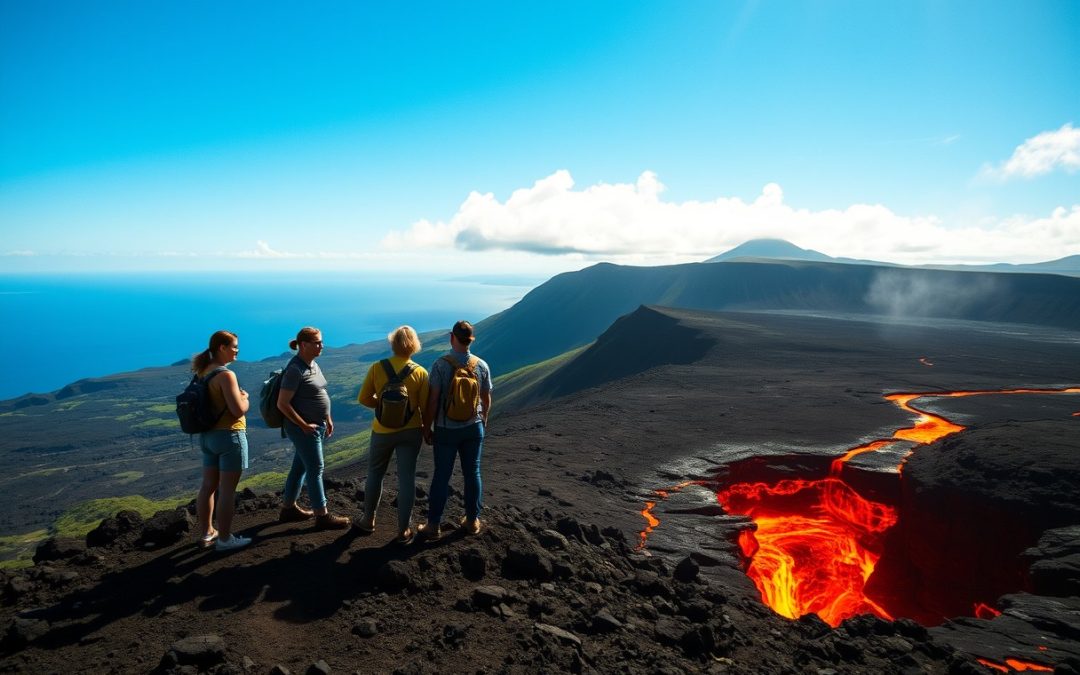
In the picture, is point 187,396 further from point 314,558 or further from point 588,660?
point 588,660

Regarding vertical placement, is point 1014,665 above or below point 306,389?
below

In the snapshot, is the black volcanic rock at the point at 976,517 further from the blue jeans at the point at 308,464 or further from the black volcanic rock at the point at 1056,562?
the blue jeans at the point at 308,464

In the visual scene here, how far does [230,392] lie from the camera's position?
522 cm

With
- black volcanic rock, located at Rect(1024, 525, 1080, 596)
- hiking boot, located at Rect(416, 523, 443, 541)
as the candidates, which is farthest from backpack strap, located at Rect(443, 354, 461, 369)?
black volcanic rock, located at Rect(1024, 525, 1080, 596)

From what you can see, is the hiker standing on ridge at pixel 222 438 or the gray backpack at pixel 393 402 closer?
the hiker standing on ridge at pixel 222 438

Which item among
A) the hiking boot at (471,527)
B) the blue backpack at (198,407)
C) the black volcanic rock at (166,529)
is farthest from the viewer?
the hiking boot at (471,527)

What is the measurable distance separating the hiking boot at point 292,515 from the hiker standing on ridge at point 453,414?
62.9 inches

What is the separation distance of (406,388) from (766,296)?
115798 mm

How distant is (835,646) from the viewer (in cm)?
617

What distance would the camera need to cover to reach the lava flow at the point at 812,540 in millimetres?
11406

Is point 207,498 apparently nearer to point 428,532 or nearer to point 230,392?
point 230,392

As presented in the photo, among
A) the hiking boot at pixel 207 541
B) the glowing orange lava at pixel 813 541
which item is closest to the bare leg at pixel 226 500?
the hiking boot at pixel 207 541

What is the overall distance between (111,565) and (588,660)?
513 cm

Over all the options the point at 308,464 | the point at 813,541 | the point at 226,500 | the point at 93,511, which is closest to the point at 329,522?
the point at 308,464
